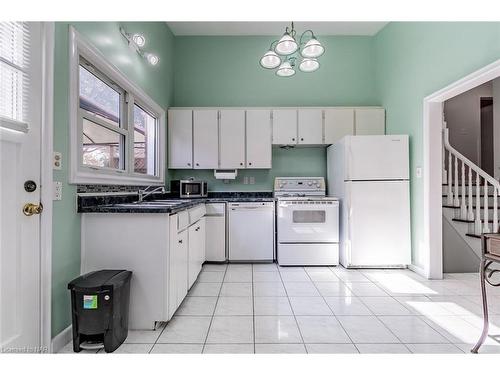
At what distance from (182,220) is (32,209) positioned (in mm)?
Result: 1071

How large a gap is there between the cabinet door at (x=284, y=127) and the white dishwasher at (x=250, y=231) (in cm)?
102

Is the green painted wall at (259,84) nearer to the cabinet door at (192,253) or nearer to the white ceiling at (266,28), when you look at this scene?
the white ceiling at (266,28)

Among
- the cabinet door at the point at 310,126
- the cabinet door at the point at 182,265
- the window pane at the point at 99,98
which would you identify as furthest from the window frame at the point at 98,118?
the cabinet door at the point at 310,126

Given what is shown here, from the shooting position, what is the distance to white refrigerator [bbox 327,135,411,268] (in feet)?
11.5

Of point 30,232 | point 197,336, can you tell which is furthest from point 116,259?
point 197,336

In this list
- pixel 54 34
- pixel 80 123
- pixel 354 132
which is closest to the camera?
pixel 54 34

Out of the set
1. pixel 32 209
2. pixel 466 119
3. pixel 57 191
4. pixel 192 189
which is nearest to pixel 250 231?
pixel 192 189

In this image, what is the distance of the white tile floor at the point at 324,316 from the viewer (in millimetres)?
1796

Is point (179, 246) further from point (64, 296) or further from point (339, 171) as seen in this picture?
point (339, 171)

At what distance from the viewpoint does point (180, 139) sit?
4133 mm

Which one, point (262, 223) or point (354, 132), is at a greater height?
point (354, 132)

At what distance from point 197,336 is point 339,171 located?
277 cm

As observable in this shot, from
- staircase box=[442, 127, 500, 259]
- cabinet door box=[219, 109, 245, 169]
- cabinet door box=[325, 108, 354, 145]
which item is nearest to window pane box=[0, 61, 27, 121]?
cabinet door box=[219, 109, 245, 169]
